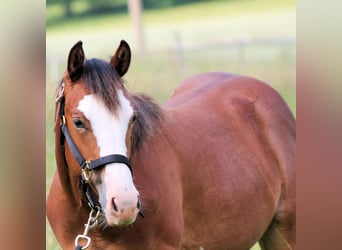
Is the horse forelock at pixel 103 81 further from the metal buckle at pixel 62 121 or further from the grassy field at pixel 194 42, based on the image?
the grassy field at pixel 194 42

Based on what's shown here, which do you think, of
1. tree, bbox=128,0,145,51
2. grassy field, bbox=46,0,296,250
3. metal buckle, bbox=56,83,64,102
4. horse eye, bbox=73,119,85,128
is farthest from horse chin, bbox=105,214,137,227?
tree, bbox=128,0,145,51

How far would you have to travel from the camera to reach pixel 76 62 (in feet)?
8.21

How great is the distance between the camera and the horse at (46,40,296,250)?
2.38m

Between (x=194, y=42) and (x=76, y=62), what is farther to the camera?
(x=194, y=42)

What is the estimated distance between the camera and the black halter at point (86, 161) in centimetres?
232

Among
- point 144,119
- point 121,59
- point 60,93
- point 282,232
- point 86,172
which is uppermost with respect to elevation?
point 121,59

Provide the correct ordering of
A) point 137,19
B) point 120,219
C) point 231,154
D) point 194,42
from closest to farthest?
point 120,219
point 231,154
point 194,42
point 137,19

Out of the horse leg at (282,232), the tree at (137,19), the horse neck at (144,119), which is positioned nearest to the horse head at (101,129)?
the horse neck at (144,119)

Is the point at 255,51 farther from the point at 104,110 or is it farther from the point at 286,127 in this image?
the point at 104,110

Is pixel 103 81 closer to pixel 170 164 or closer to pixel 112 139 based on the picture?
pixel 112 139

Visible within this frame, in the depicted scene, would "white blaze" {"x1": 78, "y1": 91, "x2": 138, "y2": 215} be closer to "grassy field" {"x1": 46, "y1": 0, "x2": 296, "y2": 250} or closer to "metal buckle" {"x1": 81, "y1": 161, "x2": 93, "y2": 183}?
"metal buckle" {"x1": 81, "y1": 161, "x2": 93, "y2": 183}

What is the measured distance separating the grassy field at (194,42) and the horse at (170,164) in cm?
625

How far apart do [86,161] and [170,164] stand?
2.02 feet

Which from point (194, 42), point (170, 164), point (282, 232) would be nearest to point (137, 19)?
point (194, 42)
